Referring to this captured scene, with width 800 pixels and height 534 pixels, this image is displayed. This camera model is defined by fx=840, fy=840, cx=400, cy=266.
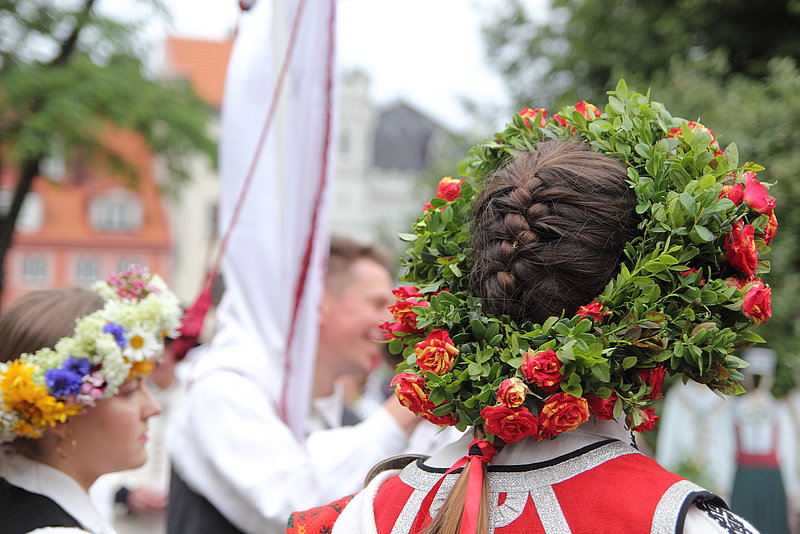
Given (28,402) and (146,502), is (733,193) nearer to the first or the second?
(28,402)

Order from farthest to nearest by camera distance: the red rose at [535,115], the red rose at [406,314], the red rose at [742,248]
Answer: the red rose at [535,115] → the red rose at [406,314] → the red rose at [742,248]

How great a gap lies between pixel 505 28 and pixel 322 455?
1272cm

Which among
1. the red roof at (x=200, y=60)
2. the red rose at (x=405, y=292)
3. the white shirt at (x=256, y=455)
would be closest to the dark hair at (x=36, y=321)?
the white shirt at (x=256, y=455)

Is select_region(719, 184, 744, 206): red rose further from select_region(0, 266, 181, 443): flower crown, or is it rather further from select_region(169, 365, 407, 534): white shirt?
select_region(0, 266, 181, 443): flower crown

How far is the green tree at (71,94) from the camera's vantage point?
11891 millimetres

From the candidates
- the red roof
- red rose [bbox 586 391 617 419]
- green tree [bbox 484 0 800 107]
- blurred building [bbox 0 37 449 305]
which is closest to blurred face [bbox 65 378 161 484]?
red rose [bbox 586 391 617 419]

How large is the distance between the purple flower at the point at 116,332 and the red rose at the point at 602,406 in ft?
4.59

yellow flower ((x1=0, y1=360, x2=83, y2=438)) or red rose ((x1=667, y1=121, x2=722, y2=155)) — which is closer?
red rose ((x1=667, y1=121, x2=722, y2=155))

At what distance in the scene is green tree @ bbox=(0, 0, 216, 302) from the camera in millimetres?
11891

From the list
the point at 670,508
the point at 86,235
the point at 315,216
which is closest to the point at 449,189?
the point at 670,508

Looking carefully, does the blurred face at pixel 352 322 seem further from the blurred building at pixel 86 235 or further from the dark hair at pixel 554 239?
the blurred building at pixel 86 235

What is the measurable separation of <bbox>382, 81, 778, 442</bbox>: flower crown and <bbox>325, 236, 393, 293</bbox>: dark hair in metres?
1.82

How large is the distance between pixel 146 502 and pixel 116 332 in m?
2.80

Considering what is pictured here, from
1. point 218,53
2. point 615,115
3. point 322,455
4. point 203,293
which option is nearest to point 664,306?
point 615,115
